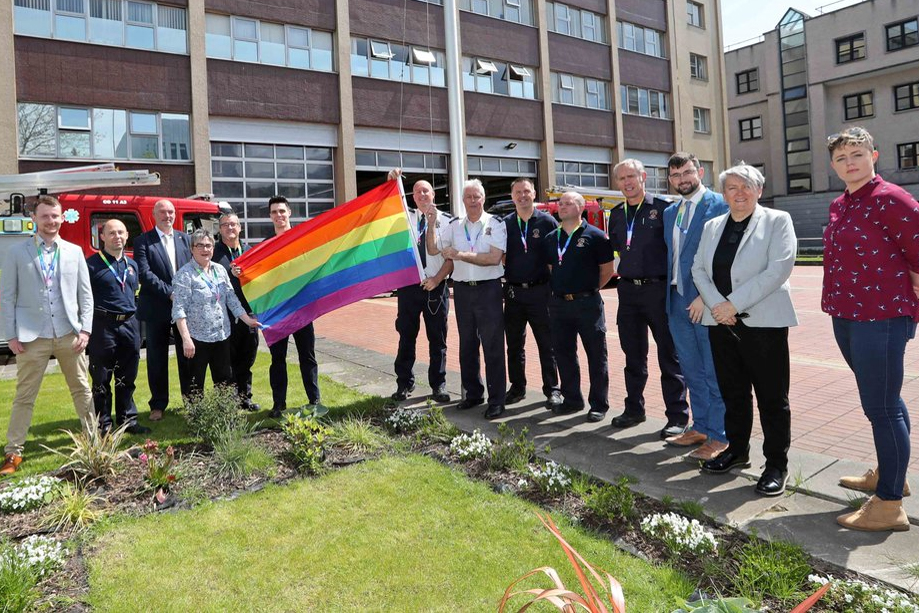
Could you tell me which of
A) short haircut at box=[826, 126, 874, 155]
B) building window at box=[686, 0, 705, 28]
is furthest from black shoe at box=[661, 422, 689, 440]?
building window at box=[686, 0, 705, 28]

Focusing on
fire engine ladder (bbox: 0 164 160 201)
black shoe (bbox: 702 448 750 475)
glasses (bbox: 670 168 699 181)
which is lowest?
black shoe (bbox: 702 448 750 475)

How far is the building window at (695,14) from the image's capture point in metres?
35.7

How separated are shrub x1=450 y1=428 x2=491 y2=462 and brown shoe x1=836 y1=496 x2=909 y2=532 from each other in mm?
2357

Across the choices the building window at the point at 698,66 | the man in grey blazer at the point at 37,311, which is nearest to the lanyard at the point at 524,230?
the man in grey blazer at the point at 37,311

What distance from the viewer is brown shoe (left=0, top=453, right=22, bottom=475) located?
4.82 m

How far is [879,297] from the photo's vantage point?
3.35 metres

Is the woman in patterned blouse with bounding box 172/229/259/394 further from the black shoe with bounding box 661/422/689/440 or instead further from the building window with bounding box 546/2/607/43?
the building window with bounding box 546/2/607/43

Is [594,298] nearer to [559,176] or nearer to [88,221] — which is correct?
[88,221]

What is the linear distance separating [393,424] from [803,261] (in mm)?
26532

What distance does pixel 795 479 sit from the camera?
13.1 feet

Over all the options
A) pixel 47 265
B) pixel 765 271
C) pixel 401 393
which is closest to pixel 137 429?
pixel 47 265

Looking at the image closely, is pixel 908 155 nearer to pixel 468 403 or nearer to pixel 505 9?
pixel 505 9

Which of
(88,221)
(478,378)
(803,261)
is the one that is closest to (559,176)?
(803,261)

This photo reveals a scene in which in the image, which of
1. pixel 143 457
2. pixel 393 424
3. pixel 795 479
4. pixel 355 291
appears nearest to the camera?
pixel 795 479
